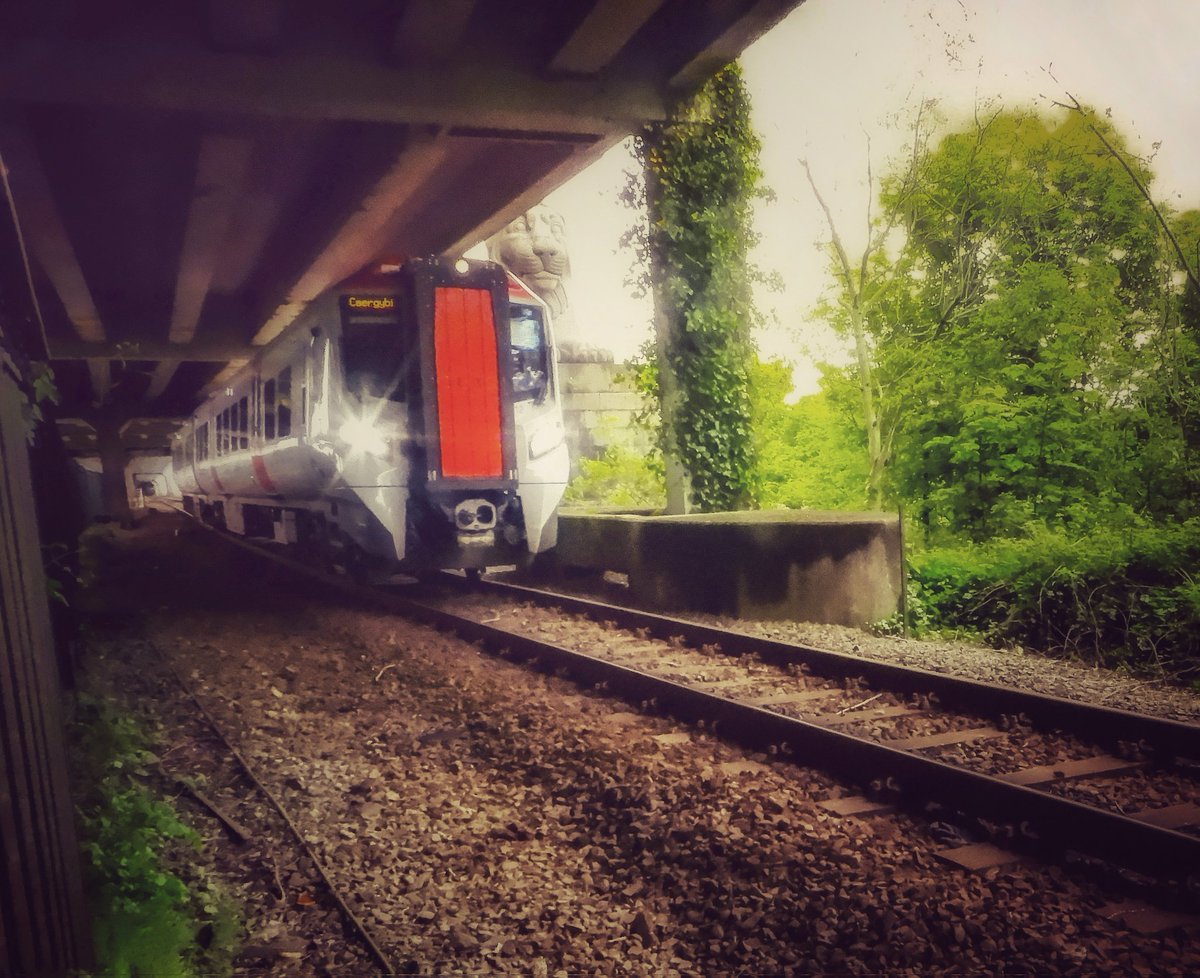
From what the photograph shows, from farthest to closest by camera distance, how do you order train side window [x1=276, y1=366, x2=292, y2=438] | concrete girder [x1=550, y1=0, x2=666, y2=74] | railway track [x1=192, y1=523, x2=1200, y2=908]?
1. train side window [x1=276, y1=366, x2=292, y2=438]
2. concrete girder [x1=550, y1=0, x2=666, y2=74]
3. railway track [x1=192, y1=523, x2=1200, y2=908]

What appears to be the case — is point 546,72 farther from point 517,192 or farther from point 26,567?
point 26,567

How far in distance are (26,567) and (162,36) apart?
5.70 m

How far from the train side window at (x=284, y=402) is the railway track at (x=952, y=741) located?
15.0 feet

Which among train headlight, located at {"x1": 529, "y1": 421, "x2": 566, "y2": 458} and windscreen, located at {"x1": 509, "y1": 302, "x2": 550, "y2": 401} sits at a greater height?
windscreen, located at {"x1": 509, "y1": 302, "x2": 550, "y2": 401}

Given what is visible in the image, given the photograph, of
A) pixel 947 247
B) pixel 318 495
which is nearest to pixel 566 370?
pixel 947 247

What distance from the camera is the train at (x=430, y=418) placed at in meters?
9.48

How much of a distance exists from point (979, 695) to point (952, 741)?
0.66 meters

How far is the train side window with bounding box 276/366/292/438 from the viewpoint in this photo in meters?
10.9

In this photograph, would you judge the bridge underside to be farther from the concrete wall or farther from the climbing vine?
the concrete wall

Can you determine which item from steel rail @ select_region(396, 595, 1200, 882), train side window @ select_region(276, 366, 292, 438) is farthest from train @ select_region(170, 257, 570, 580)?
steel rail @ select_region(396, 595, 1200, 882)

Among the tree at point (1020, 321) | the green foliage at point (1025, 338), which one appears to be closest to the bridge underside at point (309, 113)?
the green foliage at point (1025, 338)

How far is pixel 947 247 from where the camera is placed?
55.7 ft

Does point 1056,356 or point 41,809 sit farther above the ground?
point 1056,356

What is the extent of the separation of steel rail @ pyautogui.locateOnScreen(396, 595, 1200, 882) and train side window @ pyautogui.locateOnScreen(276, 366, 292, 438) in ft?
18.9
